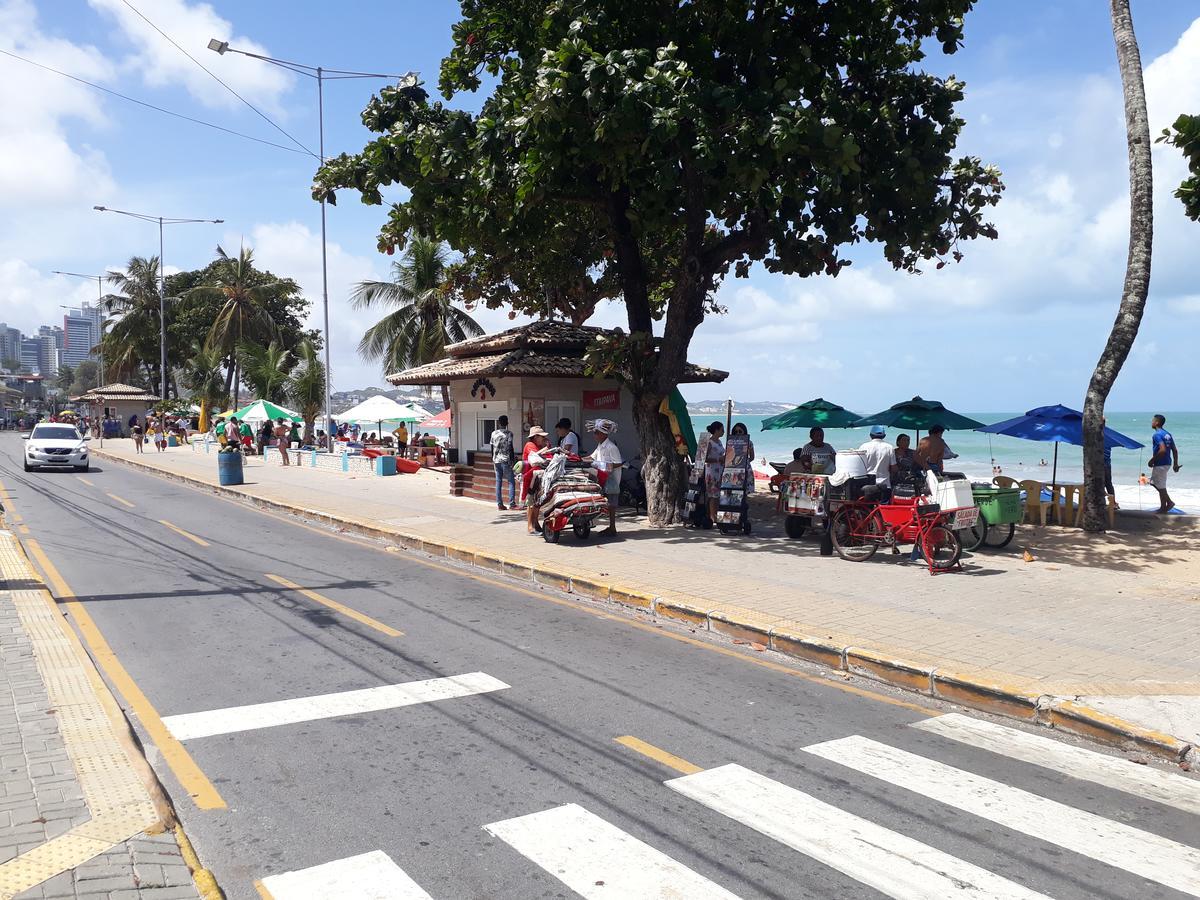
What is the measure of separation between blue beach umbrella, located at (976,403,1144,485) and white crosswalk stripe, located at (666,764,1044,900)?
476 inches

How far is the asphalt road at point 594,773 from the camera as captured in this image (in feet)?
12.6

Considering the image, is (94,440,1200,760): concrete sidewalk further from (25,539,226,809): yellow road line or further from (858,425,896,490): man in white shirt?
(25,539,226,809): yellow road line

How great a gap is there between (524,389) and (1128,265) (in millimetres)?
11016

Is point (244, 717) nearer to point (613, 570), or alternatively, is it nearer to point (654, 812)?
point (654, 812)

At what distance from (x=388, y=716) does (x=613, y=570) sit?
5.33m

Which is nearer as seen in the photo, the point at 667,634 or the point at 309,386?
the point at 667,634

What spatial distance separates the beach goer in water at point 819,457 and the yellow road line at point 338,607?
837 cm

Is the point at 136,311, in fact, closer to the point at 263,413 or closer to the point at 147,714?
the point at 263,413

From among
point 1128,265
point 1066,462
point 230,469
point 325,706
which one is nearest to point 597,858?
point 325,706

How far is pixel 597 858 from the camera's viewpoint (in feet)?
12.9

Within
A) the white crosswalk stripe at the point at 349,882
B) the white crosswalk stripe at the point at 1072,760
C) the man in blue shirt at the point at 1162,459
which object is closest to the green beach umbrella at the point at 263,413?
the man in blue shirt at the point at 1162,459

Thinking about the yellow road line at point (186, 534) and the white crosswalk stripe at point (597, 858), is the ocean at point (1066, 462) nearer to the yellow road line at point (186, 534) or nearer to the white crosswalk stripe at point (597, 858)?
the yellow road line at point (186, 534)

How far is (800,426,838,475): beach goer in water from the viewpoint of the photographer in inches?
579

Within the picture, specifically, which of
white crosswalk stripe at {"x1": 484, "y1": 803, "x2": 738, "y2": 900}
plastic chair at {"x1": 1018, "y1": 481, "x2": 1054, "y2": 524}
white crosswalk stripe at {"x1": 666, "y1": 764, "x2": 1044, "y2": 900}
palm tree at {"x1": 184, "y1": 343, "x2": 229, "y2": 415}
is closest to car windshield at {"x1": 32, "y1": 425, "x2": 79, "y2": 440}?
palm tree at {"x1": 184, "y1": 343, "x2": 229, "y2": 415}
